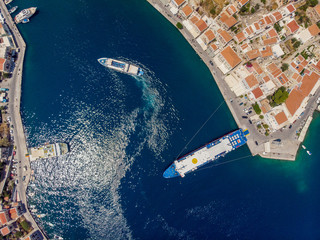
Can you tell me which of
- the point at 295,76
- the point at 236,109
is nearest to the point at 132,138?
the point at 236,109

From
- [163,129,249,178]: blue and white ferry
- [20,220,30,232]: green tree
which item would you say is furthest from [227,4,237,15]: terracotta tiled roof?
[20,220,30,232]: green tree

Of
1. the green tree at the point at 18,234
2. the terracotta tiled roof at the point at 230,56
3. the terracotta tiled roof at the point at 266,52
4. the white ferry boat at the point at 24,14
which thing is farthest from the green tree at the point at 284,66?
the green tree at the point at 18,234

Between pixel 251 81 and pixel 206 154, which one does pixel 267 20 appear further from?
pixel 206 154

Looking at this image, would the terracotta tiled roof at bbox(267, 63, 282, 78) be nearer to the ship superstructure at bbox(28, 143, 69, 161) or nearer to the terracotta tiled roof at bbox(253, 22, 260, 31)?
the terracotta tiled roof at bbox(253, 22, 260, 31)

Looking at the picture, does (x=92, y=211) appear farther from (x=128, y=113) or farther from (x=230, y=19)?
(x=230, y=19)

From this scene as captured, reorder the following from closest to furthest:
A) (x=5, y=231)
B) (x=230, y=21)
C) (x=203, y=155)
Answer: (x=5, y=231) → (x=203, y=155) → (x=230, y=21)

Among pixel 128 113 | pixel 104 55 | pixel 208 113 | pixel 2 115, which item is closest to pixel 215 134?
pixel 208 113
